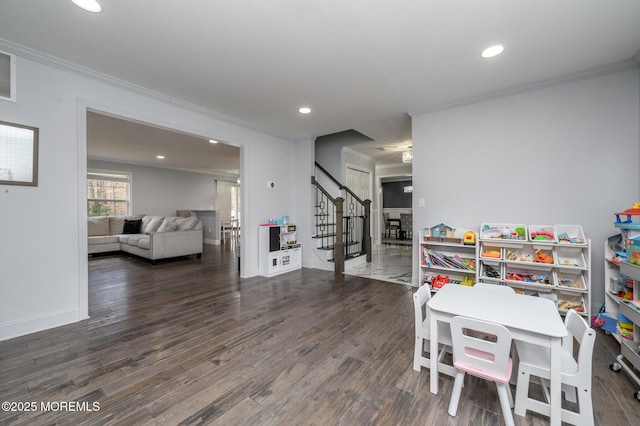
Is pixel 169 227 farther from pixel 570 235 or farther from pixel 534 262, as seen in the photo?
pixel 570 235

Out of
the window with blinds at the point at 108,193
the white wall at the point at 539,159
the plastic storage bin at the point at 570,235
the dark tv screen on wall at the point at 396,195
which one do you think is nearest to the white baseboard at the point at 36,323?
the white wall at the point at 539,159

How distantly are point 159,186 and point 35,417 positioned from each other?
8.24 m

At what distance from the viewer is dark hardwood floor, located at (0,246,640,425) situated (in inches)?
58.7

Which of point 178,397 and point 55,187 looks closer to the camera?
point 178,397

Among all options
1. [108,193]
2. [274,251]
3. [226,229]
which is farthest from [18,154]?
[226,229]

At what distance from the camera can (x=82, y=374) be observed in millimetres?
1854

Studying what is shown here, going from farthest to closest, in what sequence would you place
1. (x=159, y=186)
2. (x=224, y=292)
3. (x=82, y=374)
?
(x=159, y=186) → (x=224, y=292) → (x=82, y=374)

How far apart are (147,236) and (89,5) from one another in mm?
5342

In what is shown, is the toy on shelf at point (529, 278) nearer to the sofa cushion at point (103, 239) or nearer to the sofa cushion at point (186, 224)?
the sofa cushion at point (186, 224)

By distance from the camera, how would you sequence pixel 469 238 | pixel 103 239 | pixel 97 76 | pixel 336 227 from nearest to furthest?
pixel 97 76 < pixel 469 238 < pixel 336 227 < pixel 103 239

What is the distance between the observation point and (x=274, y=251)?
15.4 feet

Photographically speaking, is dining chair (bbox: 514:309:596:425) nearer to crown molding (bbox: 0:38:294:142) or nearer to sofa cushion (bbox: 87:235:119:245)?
crown molding (bbox: 0:38:294:142)

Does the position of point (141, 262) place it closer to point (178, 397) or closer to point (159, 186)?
point (159, 186)

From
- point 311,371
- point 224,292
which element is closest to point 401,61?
point 311,371
